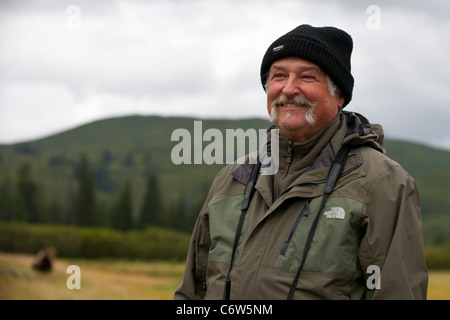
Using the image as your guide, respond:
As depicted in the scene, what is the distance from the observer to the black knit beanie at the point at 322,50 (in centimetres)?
436

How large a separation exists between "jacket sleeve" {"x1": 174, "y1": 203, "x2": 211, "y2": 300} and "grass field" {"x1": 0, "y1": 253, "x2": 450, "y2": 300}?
1461 inches

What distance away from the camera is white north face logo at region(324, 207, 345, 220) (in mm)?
3964

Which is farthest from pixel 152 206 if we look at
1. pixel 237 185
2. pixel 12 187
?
pixel 237 185

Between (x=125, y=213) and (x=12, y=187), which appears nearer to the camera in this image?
A: (x=125, y=213)

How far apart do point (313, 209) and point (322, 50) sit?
1.29 metres

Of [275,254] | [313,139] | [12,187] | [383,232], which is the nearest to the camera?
[383,232]

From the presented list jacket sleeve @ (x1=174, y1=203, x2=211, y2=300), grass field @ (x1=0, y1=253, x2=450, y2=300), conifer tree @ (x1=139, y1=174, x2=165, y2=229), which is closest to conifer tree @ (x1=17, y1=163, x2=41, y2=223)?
grass field @ (x1=0, y1=253, x2=450, y2=300)

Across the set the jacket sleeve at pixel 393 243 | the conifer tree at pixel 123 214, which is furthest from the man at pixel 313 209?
the conifer tree at pixel 123 214

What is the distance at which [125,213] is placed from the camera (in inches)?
4350

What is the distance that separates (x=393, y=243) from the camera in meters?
3.80

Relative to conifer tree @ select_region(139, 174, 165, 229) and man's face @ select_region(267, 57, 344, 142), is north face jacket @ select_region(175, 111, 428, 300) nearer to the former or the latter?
man's face @ select_region(267, 57, 344, 142)

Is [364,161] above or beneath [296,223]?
above

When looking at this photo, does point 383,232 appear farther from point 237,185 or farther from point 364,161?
point 237,185

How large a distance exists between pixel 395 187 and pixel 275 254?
3.33ft
